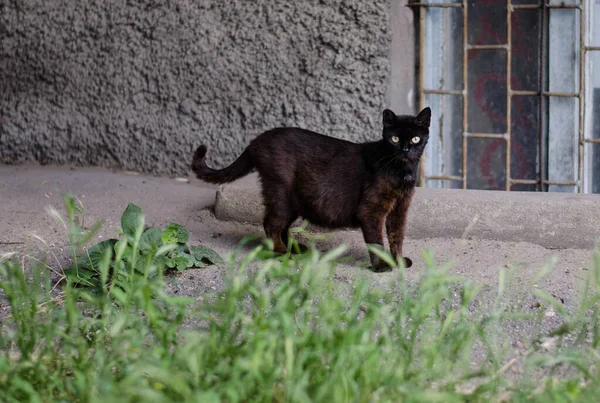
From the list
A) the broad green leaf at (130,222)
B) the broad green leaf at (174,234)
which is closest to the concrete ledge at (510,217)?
the broad green leaf at (174,234)

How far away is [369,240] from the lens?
3908 mm

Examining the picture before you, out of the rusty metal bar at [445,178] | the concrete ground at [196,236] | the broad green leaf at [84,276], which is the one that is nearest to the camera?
the broad green leaf at [84,276]

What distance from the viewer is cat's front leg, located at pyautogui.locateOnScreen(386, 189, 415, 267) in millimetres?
3963

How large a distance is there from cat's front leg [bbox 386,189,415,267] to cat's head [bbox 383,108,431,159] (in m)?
0.23

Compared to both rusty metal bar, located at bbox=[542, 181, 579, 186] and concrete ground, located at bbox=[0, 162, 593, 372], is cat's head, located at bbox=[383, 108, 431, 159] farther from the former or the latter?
rusty metal bar, located at bbox=[542, 181, 579, 186]

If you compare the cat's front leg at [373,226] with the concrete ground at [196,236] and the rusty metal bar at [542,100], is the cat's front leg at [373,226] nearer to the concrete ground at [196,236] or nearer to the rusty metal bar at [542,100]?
the concrete ground at [196,236]

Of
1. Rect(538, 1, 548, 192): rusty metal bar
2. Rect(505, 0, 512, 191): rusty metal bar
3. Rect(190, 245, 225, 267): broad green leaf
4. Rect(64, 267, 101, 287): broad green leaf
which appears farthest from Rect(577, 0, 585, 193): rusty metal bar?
Rect(64, 267, 101, 287): broad green leaf

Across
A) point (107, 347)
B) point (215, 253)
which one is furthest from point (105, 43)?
point (107, 347)

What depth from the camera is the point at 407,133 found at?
3.79 meters

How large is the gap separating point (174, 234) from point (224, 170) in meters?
0.54

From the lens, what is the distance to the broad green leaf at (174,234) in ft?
12.2

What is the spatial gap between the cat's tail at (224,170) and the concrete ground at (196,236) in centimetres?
32

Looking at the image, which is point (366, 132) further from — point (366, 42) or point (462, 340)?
point (462, 340)

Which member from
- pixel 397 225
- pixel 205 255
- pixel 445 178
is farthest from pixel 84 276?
pixel 445 178
